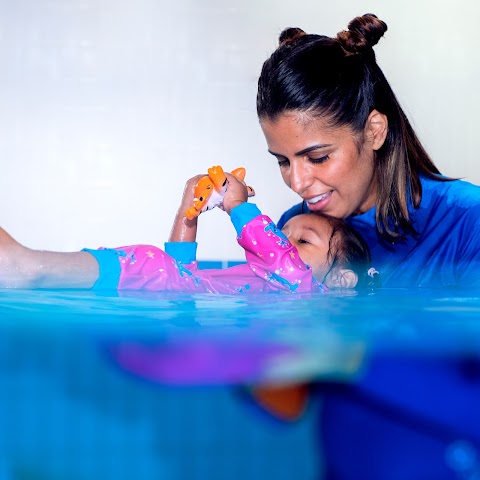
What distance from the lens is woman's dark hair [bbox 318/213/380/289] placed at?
200cm

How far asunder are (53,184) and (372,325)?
2.63 metres

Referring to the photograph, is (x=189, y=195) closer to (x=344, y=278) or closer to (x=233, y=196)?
(x=233, y=196)

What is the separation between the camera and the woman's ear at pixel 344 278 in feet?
6.54

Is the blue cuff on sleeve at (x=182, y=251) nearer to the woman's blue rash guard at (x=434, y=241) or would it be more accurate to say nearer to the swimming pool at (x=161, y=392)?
the woman's blue rash guard at (x=434, y=241)

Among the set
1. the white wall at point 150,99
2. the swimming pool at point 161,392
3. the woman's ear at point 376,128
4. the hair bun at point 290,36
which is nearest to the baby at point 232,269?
the woman's ear at point 376,128

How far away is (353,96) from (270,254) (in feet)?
1.43

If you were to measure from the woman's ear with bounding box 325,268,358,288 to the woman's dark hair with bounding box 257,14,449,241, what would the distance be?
186 millimetres

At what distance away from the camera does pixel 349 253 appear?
2000mm

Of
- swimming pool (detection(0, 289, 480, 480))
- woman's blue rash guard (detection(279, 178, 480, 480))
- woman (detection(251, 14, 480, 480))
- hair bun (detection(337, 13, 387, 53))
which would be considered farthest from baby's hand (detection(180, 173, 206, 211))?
woman's blue rash guard (detection(279, 178, 480, 480))

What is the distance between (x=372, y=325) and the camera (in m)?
1.04

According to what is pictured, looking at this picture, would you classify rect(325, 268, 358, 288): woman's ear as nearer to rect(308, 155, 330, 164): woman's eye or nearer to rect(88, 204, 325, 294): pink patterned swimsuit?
rect(88, 204, 325, 294): pink patterned swimsuit

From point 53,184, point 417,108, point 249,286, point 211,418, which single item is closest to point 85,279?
point 249,286

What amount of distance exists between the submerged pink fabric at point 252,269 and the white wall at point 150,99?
5.12 feet

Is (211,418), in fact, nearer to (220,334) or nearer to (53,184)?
(220,334)
